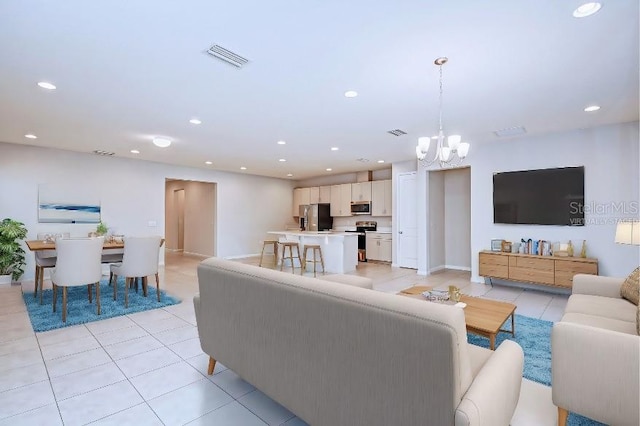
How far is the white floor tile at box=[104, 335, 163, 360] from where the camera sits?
9.11 feet

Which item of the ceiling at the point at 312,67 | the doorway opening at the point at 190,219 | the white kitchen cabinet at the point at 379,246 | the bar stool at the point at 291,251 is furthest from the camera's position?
the doorway opening at the point at 190,219

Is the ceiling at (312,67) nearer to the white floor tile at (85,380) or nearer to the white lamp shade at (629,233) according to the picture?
the white lamp shade at (629,233)

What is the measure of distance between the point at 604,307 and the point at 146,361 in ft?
12.8

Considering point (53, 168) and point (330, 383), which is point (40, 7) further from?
point (53, 168)

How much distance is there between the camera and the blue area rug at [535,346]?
2.30 metres

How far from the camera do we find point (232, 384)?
2281mm

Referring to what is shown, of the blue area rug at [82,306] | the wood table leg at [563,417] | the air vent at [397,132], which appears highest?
the air vent at [397,132]

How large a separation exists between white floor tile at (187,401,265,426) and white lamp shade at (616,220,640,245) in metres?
3.37

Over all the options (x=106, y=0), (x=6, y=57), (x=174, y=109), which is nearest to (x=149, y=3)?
(x=106, y=0)

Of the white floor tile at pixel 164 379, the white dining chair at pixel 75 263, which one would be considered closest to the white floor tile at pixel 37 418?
the white floor tile at pixel 164 379

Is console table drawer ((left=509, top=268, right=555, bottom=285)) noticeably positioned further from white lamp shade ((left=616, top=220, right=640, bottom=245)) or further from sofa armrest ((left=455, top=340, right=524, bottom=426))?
sofa armrest ((left=455, top=340, right=524, bottom=426))

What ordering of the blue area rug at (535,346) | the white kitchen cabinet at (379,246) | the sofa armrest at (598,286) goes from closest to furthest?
the blue area rug at (535,346), the sofa armrest at (598,286), the white kitchen cabinet at (379,246)

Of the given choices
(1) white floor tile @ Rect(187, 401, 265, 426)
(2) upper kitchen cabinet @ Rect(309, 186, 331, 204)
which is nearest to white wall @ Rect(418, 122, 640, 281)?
(2) upper kitchen cabinet @ Rect(309, 186, 331, 204)

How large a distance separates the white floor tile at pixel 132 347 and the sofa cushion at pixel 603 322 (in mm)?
3586
